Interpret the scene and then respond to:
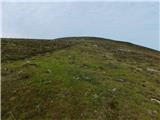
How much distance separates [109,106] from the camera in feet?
84.5

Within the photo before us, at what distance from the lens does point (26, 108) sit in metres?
26.0

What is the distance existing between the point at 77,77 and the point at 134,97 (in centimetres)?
563

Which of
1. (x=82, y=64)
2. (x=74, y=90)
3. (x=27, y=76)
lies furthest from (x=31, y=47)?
(x=74, y=90)

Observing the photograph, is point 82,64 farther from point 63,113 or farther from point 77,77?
point 63,113

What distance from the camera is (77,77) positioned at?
103 feet

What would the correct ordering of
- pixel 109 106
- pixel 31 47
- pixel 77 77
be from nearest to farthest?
pixel 109 106
pixel 77 77
pixel 31 47

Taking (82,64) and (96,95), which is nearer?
(96,95)

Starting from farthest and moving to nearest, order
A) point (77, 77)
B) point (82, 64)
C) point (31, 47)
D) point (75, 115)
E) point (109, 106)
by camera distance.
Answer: point (31, 47) < point (82, 64) < point (77, 77) < point (109, 106) < point (75, 115)

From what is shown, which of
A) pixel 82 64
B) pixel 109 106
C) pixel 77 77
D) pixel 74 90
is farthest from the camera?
pixel 82 64

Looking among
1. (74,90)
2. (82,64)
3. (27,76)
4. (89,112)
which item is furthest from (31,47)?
(89,112)

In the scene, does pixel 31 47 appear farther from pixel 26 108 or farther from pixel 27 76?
pixel 26 108

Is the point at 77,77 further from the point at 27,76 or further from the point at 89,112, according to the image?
the point at 89,112

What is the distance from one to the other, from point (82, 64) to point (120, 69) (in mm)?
4326

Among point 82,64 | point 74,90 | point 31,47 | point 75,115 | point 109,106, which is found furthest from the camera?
point 31,47
